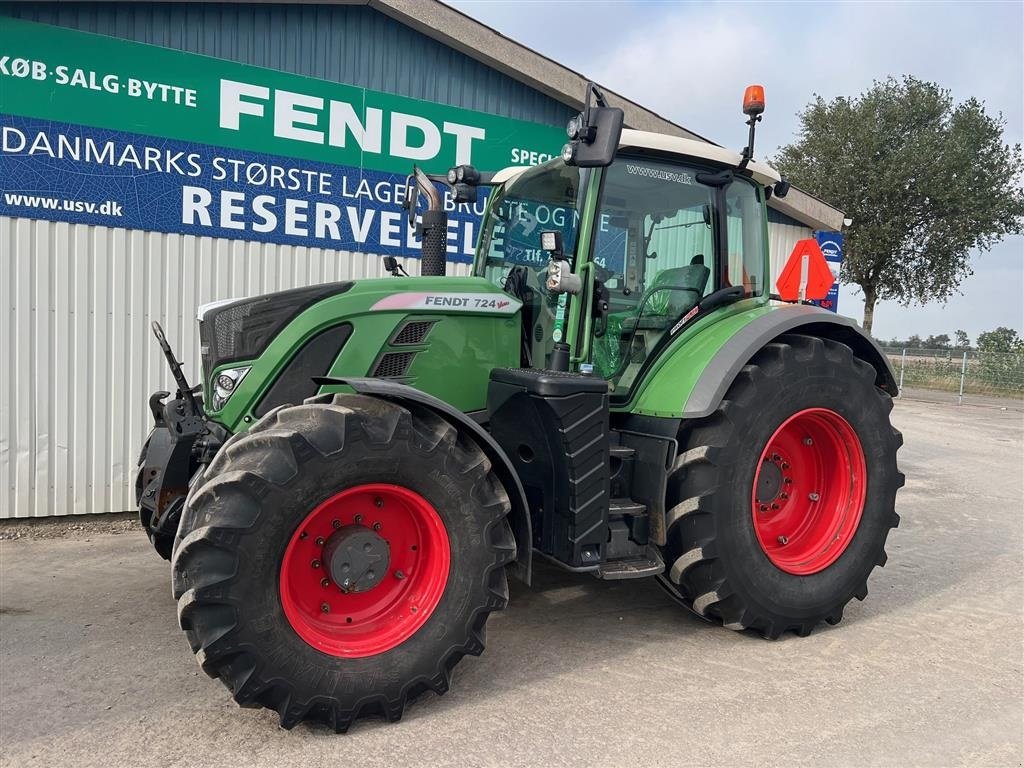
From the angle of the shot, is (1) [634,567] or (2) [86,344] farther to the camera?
(2) [86,344]

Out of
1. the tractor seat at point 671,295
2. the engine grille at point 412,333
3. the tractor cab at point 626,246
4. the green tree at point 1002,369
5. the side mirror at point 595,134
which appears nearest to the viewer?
the side mirror at point 595,134

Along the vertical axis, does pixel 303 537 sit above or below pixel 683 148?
below

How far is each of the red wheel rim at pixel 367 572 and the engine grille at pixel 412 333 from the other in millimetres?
816

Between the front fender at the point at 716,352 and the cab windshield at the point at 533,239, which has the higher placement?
the cab windshield at the point at 533,239

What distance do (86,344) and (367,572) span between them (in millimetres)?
3842

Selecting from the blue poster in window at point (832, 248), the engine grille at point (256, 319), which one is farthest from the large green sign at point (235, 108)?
the blue poster in window at point (832, 248)

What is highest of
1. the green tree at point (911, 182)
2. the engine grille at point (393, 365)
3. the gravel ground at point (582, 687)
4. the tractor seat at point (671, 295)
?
the green tree at point (911, 182)

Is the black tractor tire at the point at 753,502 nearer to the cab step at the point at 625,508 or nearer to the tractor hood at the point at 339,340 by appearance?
the cab step at the point at 625,508

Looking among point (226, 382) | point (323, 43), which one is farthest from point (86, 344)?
point (323, 43)

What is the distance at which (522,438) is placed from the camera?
3635 mm

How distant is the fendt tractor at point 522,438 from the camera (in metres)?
2.90

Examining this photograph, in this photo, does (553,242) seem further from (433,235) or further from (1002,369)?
(1002,369)

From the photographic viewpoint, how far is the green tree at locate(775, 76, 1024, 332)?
24.1m

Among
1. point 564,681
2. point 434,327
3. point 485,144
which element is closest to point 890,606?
point 564,681
